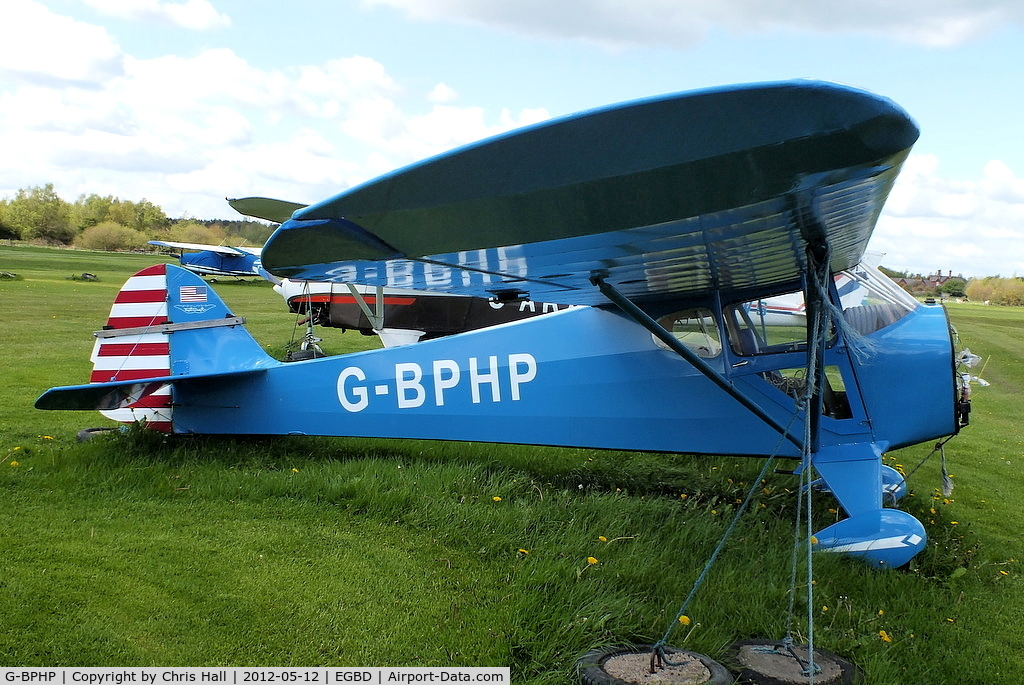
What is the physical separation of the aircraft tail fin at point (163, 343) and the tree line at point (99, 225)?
190ft

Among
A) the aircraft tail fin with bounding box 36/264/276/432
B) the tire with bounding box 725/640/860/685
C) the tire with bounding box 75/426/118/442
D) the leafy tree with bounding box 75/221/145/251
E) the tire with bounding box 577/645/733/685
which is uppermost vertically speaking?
the leafy tree with bounding box 75/221/145/251

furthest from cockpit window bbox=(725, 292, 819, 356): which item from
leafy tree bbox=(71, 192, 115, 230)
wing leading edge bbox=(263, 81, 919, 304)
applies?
leafy tree bbox=(71, 192, 115, 230)

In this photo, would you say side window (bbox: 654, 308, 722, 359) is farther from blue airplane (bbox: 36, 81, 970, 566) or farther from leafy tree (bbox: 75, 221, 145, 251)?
leafy tree (bbox: 75, 221, 145, 251)

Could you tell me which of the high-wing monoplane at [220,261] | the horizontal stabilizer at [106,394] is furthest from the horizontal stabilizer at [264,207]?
the high-wing monoplane at [220,261]

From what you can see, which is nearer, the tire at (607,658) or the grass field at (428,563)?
the tire at (607,658)

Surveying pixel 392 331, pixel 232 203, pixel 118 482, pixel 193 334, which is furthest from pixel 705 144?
pixel 232 203

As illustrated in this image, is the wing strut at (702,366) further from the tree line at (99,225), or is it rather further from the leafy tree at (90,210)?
the leafy tree at (90,210)

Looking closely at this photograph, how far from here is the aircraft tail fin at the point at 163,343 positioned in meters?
5.53

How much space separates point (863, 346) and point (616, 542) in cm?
190

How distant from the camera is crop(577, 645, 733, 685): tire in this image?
2.78m

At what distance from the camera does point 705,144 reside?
1.97m
